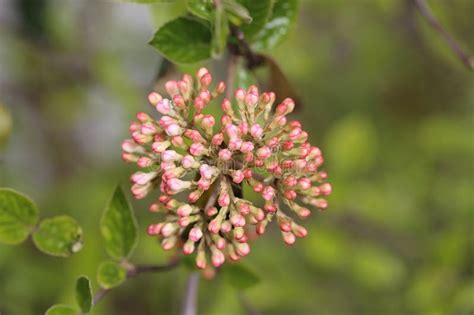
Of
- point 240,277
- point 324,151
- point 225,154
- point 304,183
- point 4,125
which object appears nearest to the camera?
point 225,154

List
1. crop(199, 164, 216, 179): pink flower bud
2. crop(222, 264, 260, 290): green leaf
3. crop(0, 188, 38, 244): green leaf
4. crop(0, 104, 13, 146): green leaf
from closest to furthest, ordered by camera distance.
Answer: crop(199, 164, 216, 179): pink flower bud → crop(0, 188, 38, 244): green leaf → crop(222, 264, 260, 290): green leaf → crop(0, 104, 13, 146): green leaf

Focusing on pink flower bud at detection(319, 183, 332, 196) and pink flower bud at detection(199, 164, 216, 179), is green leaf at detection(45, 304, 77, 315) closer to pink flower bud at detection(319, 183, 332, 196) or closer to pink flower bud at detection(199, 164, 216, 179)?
pink flower bud at detection(199, 164, 216, 179)

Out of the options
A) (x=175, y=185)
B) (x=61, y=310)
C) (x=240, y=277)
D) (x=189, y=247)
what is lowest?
(x=61, y=310)

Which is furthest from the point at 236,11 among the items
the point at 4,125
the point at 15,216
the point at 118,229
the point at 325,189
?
the point at 4,125

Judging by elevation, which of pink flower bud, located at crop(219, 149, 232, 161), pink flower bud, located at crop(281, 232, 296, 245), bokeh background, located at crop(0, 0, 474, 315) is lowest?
bokeh background, located at crop(0, 0, 474, 315)

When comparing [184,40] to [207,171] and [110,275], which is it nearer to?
[207,171]

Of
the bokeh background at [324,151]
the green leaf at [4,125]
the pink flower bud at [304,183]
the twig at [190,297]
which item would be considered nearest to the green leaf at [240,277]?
the twig at [190,297]

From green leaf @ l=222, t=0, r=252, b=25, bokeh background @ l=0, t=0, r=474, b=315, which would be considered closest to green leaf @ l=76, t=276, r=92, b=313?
green leaf @ l=222, t=0, r=252, b=25
